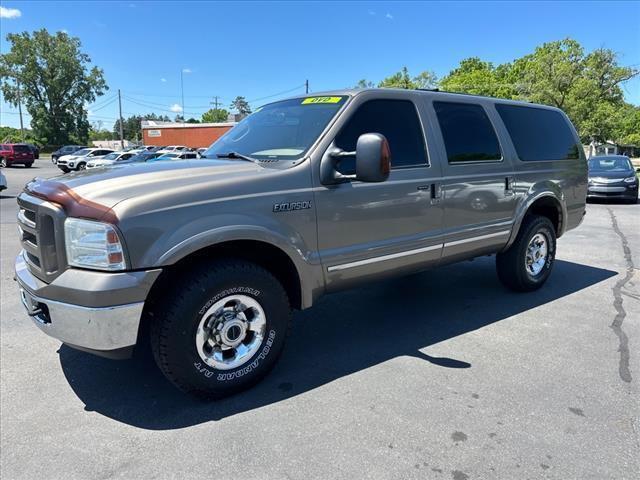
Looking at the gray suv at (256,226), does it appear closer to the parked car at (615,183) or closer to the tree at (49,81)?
the parked car at (615,183)

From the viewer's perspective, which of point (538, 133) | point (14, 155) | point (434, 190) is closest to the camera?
point (434, 190)

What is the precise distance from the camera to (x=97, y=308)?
2.46m

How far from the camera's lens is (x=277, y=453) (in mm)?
2486

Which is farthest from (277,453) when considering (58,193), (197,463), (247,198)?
(58,193)

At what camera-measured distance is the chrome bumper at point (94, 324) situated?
249cm

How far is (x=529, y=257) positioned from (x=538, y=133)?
1355 mm

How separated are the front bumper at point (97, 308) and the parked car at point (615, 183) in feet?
47.4

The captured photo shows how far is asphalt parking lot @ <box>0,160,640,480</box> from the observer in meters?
2.41

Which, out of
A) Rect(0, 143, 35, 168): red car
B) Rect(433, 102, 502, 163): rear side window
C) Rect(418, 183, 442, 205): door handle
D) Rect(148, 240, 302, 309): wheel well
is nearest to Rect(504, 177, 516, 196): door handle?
Rect(433, 102, 502, 163): rear side window

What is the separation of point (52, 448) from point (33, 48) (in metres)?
78.7

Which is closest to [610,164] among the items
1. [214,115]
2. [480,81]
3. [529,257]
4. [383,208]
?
[529,257]

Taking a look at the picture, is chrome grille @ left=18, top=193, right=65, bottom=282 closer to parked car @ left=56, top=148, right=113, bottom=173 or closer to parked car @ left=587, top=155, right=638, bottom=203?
parked car @ left=587, top=155, right=638, bottom=203

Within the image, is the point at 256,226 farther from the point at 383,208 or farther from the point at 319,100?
the point at 319,100

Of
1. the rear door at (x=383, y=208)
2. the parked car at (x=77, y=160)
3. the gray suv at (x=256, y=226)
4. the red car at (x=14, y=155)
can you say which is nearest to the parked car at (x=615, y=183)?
the gray suv at (x=256, y=226)
